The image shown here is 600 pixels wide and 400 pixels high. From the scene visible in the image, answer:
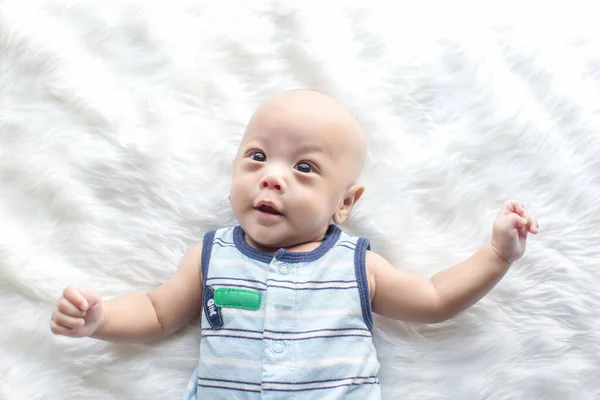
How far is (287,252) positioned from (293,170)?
12 centimetres

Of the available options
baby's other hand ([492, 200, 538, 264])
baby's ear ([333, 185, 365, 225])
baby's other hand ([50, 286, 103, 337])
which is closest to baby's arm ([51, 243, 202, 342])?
baby's other hand ([50, 286, 103, 337])

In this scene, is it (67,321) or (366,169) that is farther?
(366,169)

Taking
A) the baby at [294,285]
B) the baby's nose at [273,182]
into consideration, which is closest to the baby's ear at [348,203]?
the baby at [294,285]

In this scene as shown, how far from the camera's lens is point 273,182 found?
3.33ft

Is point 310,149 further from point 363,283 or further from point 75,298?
point 75,298

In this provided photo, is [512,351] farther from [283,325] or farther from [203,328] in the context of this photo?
[203,328]

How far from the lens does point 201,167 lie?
1165 mm

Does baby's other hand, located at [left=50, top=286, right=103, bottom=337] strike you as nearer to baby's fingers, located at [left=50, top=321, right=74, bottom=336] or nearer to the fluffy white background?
baby's fingers, located at [left=50, top=321, right=74, bottom=336]

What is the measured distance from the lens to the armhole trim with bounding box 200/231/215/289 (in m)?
1.07

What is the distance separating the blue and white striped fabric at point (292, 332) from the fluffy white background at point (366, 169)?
0.29 feet

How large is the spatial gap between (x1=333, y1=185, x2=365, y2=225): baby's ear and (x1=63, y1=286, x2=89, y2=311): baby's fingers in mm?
386

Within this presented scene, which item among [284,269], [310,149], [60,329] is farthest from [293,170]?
[60,329]

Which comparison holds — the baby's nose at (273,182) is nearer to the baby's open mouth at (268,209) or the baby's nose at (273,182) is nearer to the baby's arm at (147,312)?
the baby's open mouth at (268,209)

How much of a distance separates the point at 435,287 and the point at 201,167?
0.42 meters
